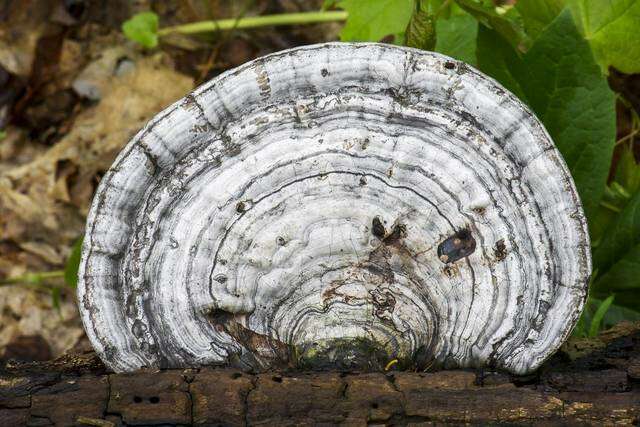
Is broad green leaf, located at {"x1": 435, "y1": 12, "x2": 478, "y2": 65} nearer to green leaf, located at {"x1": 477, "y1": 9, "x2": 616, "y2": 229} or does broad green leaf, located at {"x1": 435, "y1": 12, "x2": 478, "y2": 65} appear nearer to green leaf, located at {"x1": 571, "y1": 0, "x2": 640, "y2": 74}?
green leaf, located at {"x1": 477, "y1": 9, "x2": 616, "y2": 229}

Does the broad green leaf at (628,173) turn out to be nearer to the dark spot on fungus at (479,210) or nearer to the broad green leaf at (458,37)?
the broad green leaf at (458,37)

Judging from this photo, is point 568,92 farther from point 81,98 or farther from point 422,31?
point 81,98

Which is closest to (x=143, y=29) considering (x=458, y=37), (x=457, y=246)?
(x=458, y=37)

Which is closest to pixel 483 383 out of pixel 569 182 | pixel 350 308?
pixel 350 308

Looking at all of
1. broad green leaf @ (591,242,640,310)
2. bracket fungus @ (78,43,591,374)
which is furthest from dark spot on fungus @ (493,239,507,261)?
broad green leaf @ (591,242,640,310)

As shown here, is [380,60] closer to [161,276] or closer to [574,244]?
[574,244]

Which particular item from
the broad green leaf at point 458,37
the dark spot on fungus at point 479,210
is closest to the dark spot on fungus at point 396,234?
the dark spot on fungus at point 479,210
